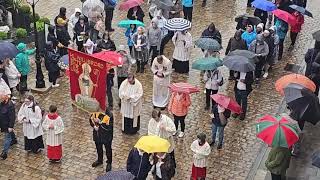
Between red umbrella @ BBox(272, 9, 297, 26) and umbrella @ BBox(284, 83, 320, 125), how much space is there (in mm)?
6556

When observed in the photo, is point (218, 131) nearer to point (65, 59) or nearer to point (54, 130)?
point (54, 130)

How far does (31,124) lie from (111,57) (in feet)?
10.0

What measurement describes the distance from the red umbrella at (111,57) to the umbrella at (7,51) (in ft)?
7.26

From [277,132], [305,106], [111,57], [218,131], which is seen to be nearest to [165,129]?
[218,131]

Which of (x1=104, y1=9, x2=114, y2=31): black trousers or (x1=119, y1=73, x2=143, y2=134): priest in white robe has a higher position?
(x1=104, y1=9, x2=114, y2=31): black trousers

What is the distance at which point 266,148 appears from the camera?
15.6 metres

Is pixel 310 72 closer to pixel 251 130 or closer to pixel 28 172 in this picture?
pixel 251 130

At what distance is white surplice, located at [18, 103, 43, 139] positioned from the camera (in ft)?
46.9

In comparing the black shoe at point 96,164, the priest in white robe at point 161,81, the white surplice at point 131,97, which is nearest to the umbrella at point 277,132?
the white surplice at point 131,97

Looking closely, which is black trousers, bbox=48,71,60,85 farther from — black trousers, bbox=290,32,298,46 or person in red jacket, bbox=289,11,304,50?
black trousers, bbox=290,32,298,46

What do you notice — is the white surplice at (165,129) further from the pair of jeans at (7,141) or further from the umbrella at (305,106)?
the pair of jeans at (7,141)

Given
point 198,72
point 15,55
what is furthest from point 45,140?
point 198,72

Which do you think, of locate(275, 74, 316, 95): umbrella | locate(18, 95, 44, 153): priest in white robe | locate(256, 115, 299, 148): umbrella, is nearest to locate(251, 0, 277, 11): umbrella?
locate(275, 74, 316, 95): umbrella

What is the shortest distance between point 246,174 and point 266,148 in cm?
139
